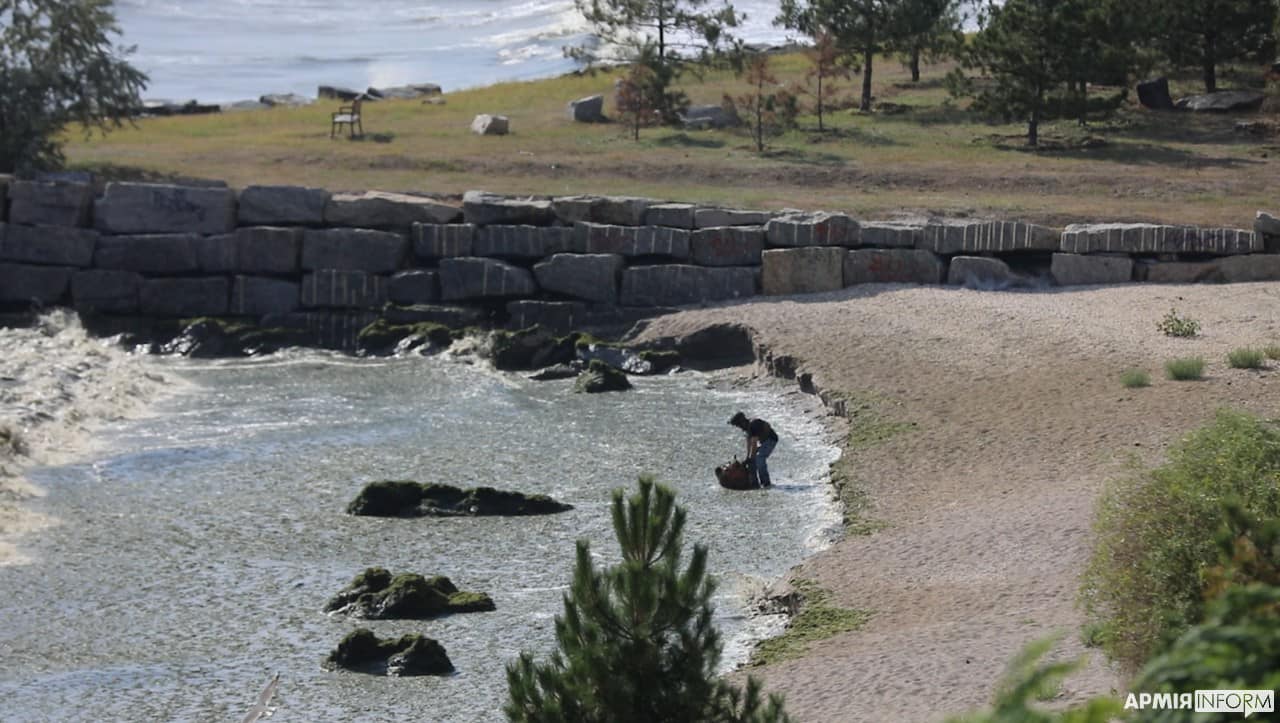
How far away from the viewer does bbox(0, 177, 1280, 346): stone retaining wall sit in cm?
2591

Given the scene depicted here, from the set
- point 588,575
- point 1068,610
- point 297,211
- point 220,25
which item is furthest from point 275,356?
point 220,25

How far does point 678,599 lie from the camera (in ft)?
24.5

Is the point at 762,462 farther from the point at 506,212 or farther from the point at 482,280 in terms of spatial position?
the point at 506,212

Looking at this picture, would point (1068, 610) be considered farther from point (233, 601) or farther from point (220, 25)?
point (220, 25)

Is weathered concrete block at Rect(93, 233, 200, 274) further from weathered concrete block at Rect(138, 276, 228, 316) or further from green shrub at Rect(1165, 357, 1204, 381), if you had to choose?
green shrub at Rect(1165, 357, 1204, 381)

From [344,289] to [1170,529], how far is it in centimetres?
1947

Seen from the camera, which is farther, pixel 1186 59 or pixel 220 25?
pixel 220 25

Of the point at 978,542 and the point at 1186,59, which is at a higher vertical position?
the point at 1186,59

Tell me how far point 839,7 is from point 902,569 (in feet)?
94.7

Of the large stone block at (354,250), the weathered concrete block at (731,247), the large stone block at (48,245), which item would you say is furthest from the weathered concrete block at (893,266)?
the large stone block at (48,245)

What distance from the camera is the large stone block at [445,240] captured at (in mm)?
26734

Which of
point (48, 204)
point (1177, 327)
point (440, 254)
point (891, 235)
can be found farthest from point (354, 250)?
point (1177, 327)

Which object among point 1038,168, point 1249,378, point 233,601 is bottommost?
point 233,601

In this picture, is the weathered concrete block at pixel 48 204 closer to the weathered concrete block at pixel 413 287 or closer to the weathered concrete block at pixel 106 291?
the weathered concrete block at pixel 106 291
